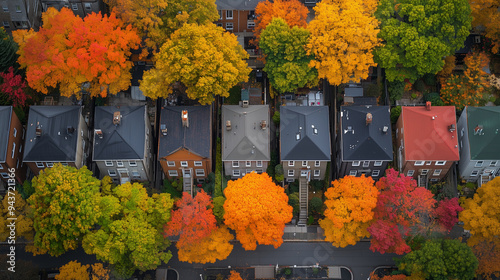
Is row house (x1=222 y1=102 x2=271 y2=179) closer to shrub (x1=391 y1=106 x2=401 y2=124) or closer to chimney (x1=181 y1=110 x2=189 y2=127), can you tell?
chimney (x1=181 y1=110 x2=189 y2=127)

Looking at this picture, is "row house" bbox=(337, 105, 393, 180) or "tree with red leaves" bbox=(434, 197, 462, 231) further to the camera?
"row house" bbox=(337, 105, 393, 180)

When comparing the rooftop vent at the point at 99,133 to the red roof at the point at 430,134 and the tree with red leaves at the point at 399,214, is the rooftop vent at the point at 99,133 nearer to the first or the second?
the tree with red leaves at the point at 399,214

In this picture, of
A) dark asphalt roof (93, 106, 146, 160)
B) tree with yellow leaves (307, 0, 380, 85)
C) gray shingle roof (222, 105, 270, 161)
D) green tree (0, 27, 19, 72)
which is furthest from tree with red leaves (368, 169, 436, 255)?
green tree (0, 27, 19, 72)

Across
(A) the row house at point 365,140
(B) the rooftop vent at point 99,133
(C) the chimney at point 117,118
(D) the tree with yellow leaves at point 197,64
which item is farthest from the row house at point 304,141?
(B) the rooftop vent at point 99,133

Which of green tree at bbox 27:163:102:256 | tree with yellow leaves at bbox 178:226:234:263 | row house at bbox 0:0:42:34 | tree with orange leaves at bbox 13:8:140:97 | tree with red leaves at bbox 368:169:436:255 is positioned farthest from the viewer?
row house at bbox 0:0:42:34

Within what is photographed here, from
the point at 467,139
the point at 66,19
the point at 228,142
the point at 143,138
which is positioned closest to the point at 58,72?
the point at 66,19

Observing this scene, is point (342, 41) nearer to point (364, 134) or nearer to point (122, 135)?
point (364, 134)
